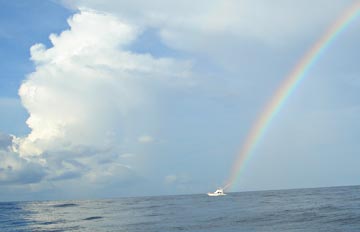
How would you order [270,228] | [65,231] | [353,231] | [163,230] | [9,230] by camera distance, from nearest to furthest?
[353,231]
[270,228]
[163,230]
[65,231]
[9,230]

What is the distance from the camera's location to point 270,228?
184ft

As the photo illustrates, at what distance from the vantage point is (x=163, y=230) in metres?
60.1

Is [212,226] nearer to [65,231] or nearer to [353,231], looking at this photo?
[353,231]

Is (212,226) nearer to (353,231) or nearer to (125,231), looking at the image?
(125,231)

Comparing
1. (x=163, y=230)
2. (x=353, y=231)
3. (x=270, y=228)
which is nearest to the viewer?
(x=353, y=231)

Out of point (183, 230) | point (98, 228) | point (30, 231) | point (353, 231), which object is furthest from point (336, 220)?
point (30, 231)

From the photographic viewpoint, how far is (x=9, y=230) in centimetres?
7506

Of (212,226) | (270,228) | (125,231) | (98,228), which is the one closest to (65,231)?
(98,228)

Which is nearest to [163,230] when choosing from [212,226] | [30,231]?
[212,226]

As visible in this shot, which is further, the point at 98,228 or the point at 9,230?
the point at 9,230

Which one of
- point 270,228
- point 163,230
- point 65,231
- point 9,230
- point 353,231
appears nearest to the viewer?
point 353,231

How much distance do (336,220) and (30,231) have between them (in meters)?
50.8

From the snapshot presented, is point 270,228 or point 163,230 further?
point 163,230

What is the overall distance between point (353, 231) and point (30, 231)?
51479mm
